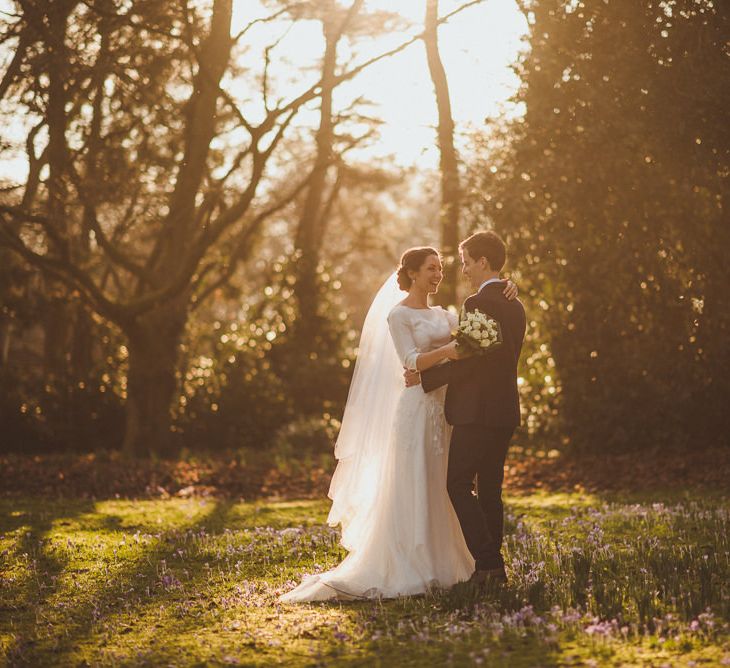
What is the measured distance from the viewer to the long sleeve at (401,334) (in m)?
7.18

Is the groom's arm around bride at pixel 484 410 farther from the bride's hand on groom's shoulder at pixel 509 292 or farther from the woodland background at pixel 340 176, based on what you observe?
the woodland background at pixel 340 176

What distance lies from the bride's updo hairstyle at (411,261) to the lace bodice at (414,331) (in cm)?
19

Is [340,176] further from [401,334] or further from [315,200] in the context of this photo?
[401,334]

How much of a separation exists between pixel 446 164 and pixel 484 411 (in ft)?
38.8

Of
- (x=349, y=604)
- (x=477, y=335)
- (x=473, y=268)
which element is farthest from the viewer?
(x=473, y=268)

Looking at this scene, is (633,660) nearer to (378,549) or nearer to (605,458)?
(378,549)

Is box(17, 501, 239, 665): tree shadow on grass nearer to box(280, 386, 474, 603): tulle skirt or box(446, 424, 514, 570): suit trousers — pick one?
box(280, 386, 474, 603): tulle skirt

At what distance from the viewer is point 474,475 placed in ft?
21.9

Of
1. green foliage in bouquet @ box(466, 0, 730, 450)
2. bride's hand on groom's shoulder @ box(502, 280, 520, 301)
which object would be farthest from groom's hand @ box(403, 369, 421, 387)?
green foliage in bouquet @ box(466, 0, 730, 450)

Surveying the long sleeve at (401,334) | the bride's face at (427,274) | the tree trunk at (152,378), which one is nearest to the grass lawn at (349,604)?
the long sleeve at (401,334)

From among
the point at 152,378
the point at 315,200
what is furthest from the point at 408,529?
the point at 315,200

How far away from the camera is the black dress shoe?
21.8ft

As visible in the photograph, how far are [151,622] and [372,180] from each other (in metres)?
24.0

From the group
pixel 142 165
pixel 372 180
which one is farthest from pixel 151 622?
pixel 372 180
